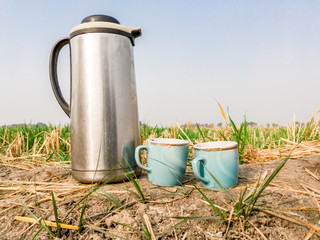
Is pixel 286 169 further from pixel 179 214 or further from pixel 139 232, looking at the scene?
pixel 139 232

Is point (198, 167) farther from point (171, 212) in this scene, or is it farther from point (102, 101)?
point (102, 101)

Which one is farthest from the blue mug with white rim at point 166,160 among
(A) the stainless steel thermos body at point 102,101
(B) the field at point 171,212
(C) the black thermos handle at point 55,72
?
(C) the black thermos handle at point 55,72

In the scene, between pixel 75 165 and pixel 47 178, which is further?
pixel 47 178

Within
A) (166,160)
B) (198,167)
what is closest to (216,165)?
(198,167)

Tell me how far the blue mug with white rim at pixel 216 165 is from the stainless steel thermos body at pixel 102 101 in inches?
15.3

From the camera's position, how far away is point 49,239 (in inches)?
35.6

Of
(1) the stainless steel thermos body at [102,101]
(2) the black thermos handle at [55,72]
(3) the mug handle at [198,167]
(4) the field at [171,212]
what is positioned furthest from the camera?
(2) the black thermos handle at [55,72]

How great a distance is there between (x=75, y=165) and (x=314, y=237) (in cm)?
112

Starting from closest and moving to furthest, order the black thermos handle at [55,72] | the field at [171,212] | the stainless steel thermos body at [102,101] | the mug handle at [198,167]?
the field at [171,212]
the mug handle at [198,167]
the stainless steel thermos body at [102,101]
the black thermos handle at [55,72]

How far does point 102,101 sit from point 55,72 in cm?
38

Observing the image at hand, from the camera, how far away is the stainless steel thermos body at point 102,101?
1284 millimetres

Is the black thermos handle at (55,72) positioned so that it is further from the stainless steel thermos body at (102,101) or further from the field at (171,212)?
the field at (171,212)

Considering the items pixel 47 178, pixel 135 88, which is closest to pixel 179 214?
pixel 135 88

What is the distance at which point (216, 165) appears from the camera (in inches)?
42.7
